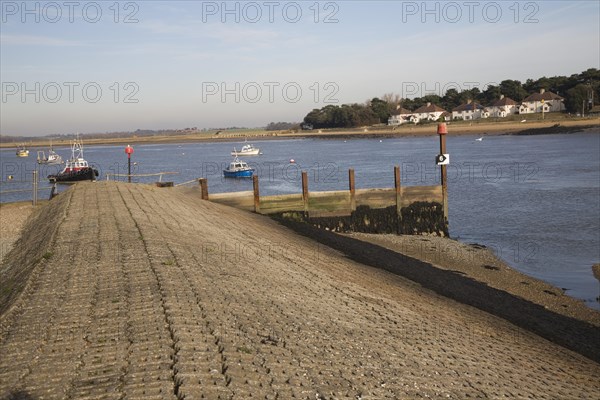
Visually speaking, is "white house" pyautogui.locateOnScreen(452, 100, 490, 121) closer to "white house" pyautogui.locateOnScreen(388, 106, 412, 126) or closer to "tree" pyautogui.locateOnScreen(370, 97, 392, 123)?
"white house" pyautogui.locateOnScreen(388, 106, 412, 126)

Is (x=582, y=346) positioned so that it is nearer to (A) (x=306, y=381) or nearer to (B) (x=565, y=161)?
(A) (x=306, y=381)

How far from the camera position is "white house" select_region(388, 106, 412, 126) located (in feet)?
551

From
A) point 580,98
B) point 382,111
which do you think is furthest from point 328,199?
point 382,111

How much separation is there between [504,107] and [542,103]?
11.0 metres

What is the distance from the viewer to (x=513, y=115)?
5832 inches

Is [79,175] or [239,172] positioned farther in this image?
[239,172]

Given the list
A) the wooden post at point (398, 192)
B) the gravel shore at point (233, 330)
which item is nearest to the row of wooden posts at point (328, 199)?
the wooden post at point (398, 192)

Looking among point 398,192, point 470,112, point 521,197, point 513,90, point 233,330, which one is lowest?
point 521,197

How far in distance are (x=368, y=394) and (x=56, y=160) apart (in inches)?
4120

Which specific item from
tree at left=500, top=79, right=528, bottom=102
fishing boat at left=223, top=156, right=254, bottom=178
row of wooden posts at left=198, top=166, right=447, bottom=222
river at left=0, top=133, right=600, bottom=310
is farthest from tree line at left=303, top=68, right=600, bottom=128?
row of wooden posts at left=198, top=166, right=447, bottom=222

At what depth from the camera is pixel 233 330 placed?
6.95 meters

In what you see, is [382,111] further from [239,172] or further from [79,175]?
[79,175]

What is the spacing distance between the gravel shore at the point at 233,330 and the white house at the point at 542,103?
136 metres

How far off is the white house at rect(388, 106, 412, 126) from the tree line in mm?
4957
